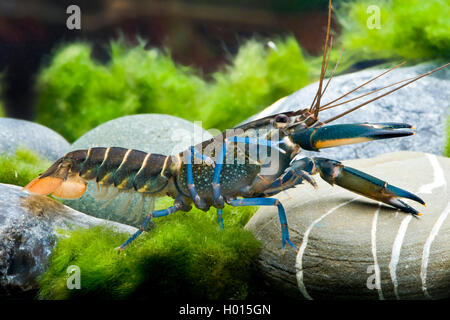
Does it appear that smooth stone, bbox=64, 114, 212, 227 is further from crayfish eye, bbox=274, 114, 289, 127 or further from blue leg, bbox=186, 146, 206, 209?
crayfish eye, bbox=274, 114, 289, 127

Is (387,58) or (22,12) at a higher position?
(22,12)

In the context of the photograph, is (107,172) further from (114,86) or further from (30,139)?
(114,86)

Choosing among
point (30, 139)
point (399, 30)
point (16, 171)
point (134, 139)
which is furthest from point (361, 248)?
point (30, 139)

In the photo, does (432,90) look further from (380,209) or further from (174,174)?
(174,174)

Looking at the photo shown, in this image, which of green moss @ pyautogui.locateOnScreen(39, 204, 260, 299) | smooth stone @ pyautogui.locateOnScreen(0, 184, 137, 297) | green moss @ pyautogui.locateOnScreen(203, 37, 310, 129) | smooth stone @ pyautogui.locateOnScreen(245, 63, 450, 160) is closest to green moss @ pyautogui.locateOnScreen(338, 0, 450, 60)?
smooth stone @ pyautogui.locateOnScreen(245, 63, 450, 160)

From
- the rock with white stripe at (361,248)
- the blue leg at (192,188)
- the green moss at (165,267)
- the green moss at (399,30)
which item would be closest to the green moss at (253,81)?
the green moss at (399,30)

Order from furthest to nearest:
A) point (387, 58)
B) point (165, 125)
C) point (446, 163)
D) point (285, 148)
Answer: point (387, 58)
point (165, 125)
point (446, 163)
point (285, 148)
